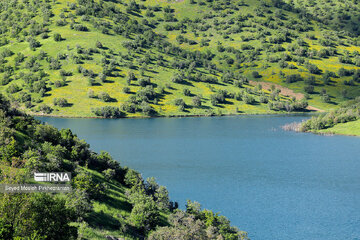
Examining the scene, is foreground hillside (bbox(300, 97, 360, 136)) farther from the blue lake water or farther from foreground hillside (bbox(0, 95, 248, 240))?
foreground hillside (bbox(0, 95, 248, 240))

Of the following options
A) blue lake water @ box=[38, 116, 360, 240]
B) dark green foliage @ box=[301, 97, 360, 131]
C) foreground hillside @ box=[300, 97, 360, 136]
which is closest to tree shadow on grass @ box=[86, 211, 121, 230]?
blue lake water @ box=[38, 116, 360, 240]

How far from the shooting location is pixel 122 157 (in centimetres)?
12050

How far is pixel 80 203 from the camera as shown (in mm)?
47031

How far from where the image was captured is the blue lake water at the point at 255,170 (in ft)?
240

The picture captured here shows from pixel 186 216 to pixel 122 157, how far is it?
221 ft

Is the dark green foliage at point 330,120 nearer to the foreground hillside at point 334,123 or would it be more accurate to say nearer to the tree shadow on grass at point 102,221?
the foreground hillside at point 334,123

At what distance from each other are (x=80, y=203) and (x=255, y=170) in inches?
2977

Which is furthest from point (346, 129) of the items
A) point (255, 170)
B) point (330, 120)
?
point (255, 170)

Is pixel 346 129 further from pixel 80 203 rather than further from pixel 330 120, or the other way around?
pixel 80 203

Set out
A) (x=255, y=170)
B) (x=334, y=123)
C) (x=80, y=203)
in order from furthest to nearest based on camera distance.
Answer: (x=334, y=123)
(x=255, y=170)
(x=80, y=203)

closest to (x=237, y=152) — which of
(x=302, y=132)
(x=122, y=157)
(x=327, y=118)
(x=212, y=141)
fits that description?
(x=212, y=141)

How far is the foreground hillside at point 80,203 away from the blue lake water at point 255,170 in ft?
48.5

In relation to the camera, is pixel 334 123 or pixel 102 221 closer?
pixel 102 221

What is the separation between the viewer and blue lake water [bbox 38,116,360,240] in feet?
240
